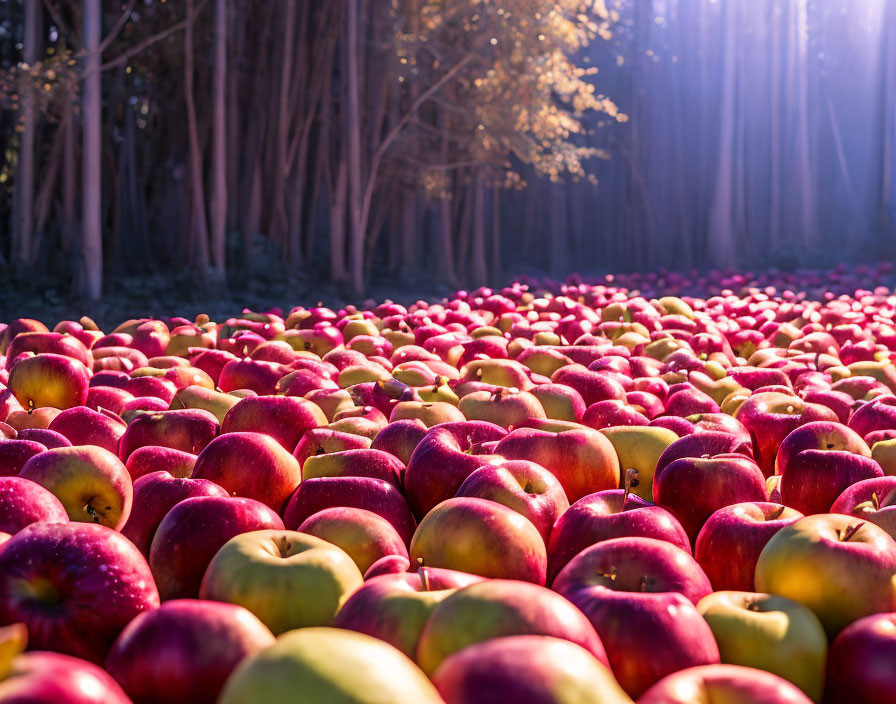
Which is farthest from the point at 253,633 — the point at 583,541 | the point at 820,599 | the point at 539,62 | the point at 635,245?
the point at 635,245

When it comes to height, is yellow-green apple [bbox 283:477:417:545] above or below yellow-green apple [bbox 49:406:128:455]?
below

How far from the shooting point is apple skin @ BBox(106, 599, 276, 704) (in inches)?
54.0

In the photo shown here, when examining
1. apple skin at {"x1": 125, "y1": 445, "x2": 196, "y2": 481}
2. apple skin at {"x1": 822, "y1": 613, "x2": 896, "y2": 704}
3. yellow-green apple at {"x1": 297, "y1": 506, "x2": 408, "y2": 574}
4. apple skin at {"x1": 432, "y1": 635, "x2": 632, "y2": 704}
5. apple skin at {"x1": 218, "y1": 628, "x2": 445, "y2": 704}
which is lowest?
apple skin at {"x1": 822, "y1": 613, "x2": 896, "y2": 704}

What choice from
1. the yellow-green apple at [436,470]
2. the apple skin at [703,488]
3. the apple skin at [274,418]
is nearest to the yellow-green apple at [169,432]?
the apple skin at [274,418]

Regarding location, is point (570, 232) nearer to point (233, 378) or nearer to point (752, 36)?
point (752, 36)

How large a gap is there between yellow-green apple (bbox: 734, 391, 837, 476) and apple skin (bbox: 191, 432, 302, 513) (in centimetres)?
164

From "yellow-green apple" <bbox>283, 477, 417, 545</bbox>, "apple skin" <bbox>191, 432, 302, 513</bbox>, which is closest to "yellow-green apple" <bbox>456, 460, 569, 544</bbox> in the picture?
"yellow-green apple" <bbox>283, 477, 417, 545</bbox>

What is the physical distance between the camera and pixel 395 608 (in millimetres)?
1543

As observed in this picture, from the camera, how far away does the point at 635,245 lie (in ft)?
87.6

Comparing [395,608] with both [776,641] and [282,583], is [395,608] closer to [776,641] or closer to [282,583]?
[282,583]

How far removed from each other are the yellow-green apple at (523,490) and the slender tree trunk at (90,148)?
9711mm

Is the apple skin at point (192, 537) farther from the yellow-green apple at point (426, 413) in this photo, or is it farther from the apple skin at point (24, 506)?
the yellow-green apple at point (426, 413)

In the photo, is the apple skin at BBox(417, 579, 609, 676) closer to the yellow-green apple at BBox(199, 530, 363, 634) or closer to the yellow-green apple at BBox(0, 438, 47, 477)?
the yellow-green apple at BBox(199, 530, 363, 634)

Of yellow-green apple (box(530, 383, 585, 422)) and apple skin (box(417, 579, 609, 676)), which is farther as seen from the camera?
yellow-green apple (box(530, 383, 585, 422))
